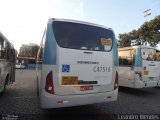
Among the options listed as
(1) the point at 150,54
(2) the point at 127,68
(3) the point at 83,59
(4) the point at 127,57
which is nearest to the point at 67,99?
(3) the point at 83,59

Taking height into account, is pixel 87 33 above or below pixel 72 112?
above

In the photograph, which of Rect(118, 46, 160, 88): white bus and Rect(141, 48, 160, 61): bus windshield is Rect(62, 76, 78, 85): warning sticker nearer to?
Rect(118, 46, 160, 88): white bus

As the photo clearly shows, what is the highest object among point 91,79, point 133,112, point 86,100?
point 91,79

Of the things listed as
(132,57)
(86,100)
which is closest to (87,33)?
(86,100)

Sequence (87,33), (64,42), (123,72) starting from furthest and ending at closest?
(123,72) < (87,33) < (64,42)

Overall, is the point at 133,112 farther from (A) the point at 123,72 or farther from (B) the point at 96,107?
(A) the point at 123,72

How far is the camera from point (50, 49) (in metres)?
5.71

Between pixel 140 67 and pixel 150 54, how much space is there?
1.07 m

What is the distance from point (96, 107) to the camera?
786 cm

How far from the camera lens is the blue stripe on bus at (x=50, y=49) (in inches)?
223

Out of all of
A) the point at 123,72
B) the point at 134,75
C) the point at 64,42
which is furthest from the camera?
the point at 123,72

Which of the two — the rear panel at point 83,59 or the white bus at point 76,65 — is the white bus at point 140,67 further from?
the rear panel at point 83,59

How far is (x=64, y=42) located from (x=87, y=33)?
2.76 feet

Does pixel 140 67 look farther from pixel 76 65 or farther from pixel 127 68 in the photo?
pixel 76 65
